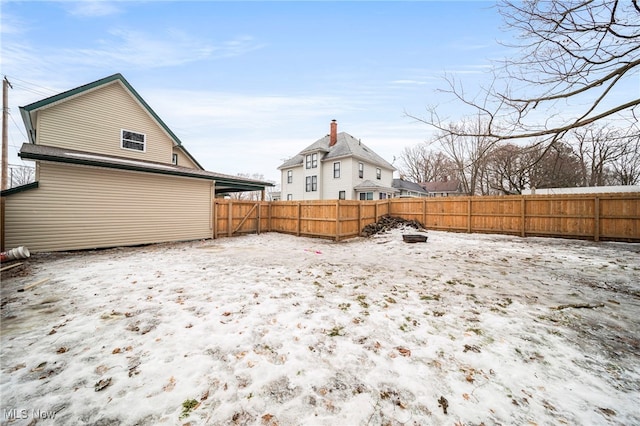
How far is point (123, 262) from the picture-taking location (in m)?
6.64

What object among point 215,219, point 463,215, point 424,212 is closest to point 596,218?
point 463,215

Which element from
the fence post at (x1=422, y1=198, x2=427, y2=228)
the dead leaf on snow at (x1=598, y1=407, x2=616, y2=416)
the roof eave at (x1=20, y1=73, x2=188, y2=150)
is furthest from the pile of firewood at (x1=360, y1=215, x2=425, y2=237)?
the roof eave at (x1=20, y1=73, x2=188, y2=150)

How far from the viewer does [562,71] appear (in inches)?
155

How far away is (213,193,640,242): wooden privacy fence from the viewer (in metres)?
9.53

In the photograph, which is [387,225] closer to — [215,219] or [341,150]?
[215,219]

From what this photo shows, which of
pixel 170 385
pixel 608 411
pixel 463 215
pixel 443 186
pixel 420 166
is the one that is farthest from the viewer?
pixel 420 166

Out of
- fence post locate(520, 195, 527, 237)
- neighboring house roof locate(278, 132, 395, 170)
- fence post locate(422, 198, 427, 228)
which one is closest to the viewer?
fence post locate(520, 195, 527, 237)

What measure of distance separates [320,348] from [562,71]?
576cm

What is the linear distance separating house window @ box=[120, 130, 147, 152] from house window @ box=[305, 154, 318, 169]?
13642 millimetres

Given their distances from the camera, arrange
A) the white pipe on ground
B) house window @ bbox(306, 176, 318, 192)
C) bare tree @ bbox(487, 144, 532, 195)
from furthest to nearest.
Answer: house window @ bbox(306, 176, 318, 192) < the white pipe on ground < bare tree @ bbox(487, 144, 532, 195)

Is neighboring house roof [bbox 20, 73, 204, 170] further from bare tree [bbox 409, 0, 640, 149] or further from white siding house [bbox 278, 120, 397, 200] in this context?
bare tree [bbox 409, 0, 640, 149]

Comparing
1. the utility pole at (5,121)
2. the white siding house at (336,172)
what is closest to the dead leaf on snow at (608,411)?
→ the white siding house at (336,172)

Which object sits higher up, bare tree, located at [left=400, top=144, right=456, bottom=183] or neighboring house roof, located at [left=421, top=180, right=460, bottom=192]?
bare tree, located at [left=400, top=144, right=456, bottom=183]

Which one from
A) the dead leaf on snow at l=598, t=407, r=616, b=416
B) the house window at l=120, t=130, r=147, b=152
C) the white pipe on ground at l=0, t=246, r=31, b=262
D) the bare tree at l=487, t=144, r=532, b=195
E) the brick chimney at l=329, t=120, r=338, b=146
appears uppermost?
the brick chimney at l=329, t=120, r=338, b=146
